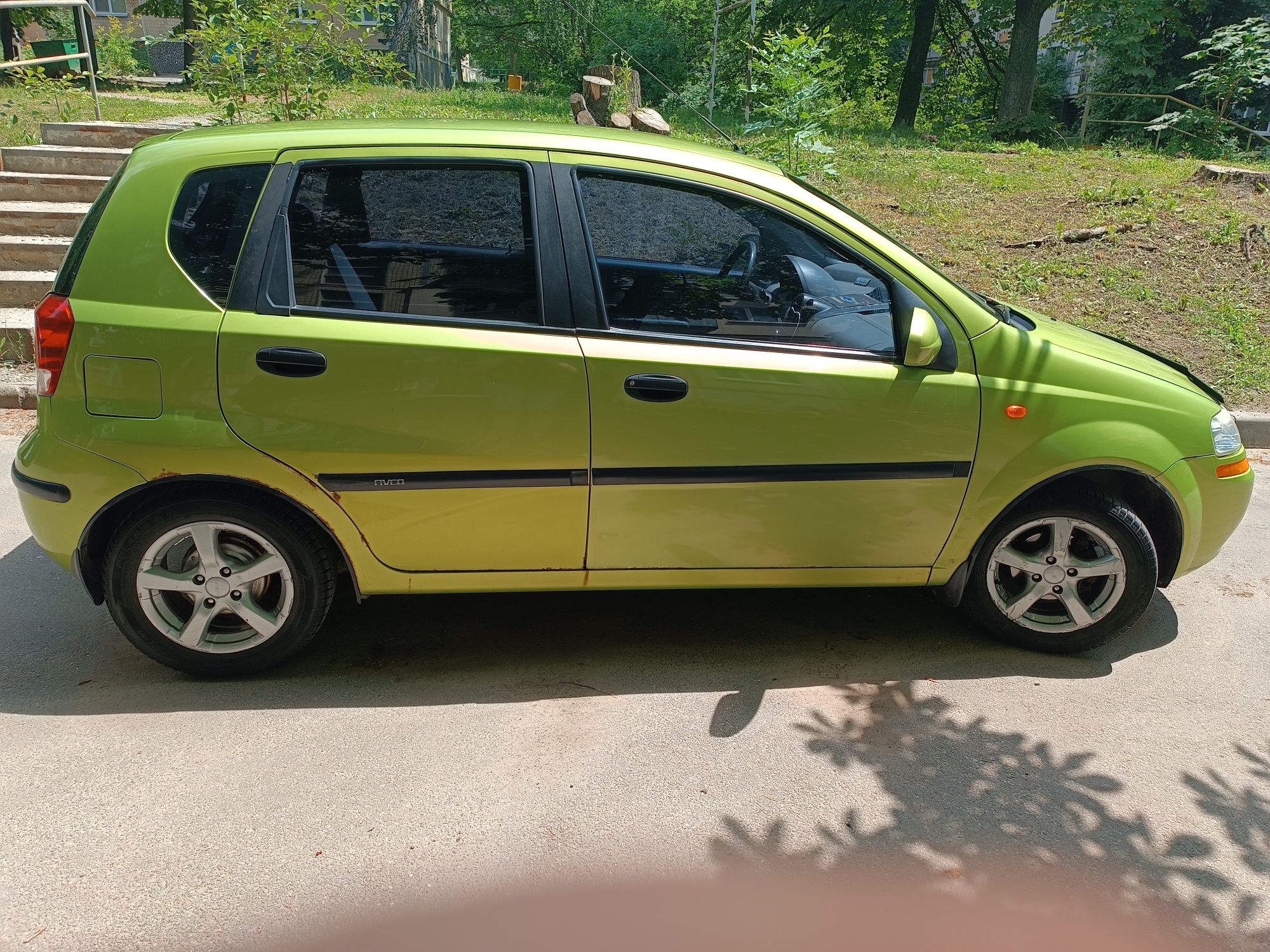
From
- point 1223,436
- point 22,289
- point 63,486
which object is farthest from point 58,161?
point 1223,436

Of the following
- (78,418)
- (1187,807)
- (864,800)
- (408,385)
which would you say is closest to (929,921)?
(864,800)

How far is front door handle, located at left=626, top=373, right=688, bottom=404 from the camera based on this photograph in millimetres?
3387

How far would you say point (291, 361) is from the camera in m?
3.29

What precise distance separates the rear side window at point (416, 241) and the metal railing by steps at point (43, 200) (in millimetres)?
4929

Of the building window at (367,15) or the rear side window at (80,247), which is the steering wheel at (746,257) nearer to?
the rear side window at (80,247)

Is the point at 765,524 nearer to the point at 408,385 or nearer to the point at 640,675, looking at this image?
the point at 640,675

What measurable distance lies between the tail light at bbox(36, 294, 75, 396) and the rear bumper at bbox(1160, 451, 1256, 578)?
12.4 ft

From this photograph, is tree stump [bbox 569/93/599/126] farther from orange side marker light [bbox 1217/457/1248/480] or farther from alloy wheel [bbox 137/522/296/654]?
alloy wheel [bbox 137/522/296/654]

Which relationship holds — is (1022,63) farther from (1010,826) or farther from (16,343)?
(1010,826)

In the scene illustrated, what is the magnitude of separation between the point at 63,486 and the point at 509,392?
1.48 metres

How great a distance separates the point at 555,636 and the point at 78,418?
1.83 metres

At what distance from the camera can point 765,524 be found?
362cm

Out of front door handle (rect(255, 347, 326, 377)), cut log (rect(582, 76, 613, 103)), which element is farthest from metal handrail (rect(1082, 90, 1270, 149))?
front door handle (rect(255, 347, 326, 377))

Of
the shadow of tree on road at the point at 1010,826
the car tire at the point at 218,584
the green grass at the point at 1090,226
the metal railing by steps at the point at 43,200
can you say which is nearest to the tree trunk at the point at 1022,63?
the green grass at the point at 1090,226
